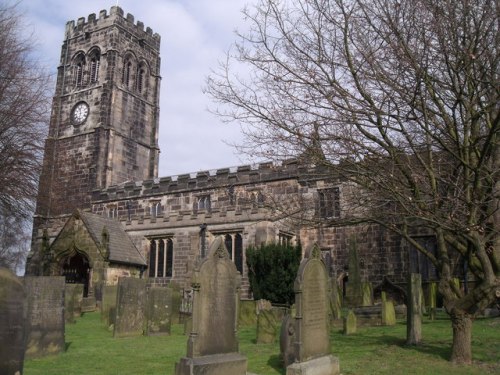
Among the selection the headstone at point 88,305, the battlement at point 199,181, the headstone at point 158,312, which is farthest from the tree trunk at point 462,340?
the battlement at point 199,181

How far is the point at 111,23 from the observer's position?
34.1 metres

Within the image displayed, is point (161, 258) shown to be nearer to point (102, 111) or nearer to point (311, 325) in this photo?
point (102, 111)

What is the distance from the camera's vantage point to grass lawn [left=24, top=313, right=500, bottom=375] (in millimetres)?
7770

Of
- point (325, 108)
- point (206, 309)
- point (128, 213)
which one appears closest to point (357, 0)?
point (325, 108)

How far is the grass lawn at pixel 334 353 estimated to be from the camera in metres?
7.77

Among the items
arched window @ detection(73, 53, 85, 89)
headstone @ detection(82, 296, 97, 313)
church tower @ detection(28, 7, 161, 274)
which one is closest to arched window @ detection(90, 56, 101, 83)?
church tower @ detection(28, 7, 161, 274)

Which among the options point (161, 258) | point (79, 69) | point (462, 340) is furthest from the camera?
point (79, 69)

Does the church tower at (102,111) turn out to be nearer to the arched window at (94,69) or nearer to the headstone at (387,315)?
the arched window at (94,69)

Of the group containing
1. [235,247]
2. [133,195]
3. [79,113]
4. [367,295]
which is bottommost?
[367,295]

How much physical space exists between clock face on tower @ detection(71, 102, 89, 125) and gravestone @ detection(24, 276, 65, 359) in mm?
26009

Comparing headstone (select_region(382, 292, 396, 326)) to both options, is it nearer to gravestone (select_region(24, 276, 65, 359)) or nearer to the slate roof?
gravestone (select_region(24, 276, 65, 359))

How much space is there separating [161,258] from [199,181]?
5.23 metres

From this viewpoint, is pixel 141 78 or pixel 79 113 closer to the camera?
pixel 79 113

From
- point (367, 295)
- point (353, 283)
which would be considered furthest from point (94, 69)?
point (367, 295)
